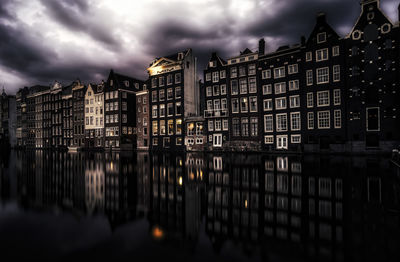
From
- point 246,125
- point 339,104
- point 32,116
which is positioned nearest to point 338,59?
point 339,104

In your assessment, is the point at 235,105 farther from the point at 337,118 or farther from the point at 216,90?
the point at 337,118

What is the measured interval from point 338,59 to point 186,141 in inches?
1468

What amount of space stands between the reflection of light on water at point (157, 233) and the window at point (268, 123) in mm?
44050

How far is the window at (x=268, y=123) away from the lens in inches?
1893

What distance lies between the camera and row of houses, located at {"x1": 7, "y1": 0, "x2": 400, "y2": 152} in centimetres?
3822

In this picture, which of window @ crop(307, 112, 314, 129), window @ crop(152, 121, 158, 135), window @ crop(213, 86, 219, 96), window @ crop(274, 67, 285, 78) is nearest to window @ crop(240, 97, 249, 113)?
window @ crop(213, 86, 219, 96)

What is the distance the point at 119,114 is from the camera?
67.9 metres

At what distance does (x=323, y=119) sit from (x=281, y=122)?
7.90 meters

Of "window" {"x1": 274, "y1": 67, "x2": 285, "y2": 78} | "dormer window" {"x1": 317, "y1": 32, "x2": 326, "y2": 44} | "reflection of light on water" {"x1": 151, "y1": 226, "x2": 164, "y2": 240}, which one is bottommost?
"reflection of light on water" {"x1": 151, "y1": 226, "x2": 164, "y2": 240}

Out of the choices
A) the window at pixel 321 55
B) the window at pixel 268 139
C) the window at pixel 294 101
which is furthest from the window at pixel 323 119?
the window at pixel 321 55

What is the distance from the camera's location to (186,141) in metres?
57.3

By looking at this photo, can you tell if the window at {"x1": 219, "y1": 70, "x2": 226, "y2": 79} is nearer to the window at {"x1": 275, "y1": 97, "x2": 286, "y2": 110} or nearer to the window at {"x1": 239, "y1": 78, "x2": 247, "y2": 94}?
the window at {"x1": 239, "y1": 78, "x2": 247, "y2": 94}

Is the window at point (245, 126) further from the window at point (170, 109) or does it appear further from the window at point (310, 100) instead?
the window at point (170, 109)

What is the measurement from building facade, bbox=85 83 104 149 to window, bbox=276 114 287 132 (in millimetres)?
53716
